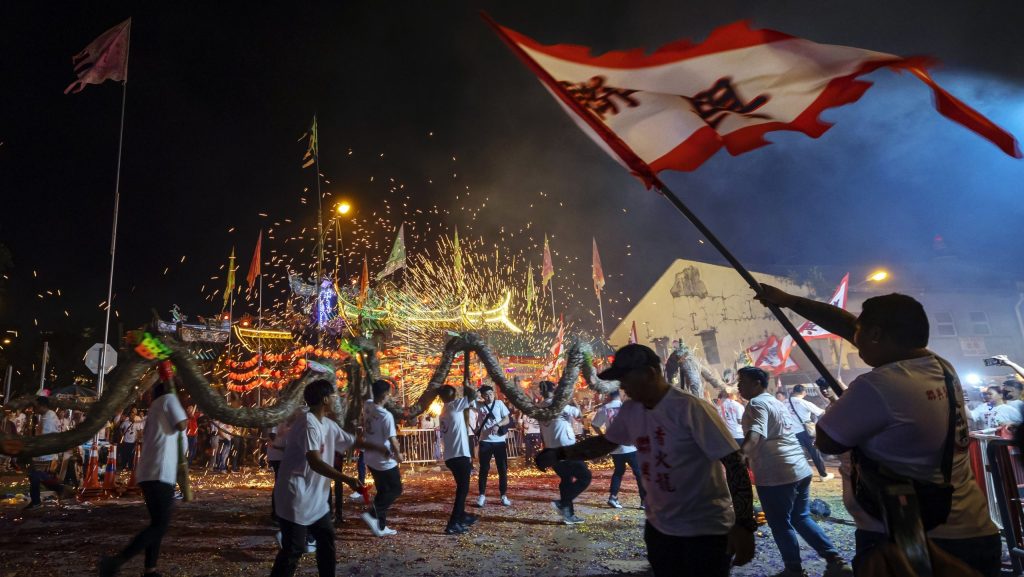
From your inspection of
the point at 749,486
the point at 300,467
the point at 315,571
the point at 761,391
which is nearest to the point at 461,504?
the point at 315,571

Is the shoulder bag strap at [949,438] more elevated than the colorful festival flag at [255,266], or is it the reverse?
the colorful festival flag at [255,266]

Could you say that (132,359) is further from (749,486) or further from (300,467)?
(749,486)

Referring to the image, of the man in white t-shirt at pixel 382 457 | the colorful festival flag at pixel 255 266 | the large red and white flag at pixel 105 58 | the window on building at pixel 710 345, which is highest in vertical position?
the large red and white flag at pixel 105 58

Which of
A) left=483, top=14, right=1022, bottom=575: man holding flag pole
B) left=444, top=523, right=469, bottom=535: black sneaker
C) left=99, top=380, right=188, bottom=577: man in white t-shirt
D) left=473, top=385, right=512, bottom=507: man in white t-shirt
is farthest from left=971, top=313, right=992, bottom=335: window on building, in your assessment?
left=99, top=380, right=188, bottom=577: man in white t-shirt

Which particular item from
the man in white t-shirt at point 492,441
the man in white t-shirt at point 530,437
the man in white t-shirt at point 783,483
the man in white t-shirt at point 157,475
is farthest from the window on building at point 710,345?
the man in white t-shirt at point 157,475

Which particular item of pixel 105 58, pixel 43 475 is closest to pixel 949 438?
pixel 43 475

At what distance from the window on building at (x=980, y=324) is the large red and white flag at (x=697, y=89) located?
104 feet

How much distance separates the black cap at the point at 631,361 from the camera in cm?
329

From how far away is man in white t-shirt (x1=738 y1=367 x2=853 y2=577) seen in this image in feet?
17.2

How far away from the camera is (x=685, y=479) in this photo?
3061 millimetres

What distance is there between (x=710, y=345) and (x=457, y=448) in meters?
26.6

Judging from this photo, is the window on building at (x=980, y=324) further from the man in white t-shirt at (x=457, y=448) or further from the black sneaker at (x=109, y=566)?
the black sneaker at (x=109, y=566)

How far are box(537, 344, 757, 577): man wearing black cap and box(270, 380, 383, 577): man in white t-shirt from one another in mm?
2367

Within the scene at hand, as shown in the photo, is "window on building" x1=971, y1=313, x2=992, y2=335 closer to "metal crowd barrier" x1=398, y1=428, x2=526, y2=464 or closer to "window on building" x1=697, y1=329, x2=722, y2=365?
"window on building" x1=697, y1=329, x2=722, y2=365
